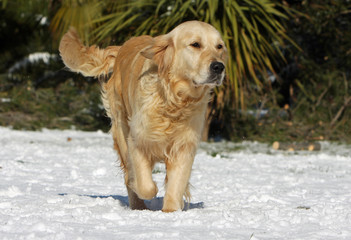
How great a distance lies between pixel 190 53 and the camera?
4.07 metres

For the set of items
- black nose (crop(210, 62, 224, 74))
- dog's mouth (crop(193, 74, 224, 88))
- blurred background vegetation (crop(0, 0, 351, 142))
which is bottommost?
blurred background vegetation (crop(0, 0, 351, 142))

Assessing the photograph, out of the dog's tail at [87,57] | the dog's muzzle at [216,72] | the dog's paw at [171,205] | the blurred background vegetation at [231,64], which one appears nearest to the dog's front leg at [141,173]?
the dog's paw at [171,205]

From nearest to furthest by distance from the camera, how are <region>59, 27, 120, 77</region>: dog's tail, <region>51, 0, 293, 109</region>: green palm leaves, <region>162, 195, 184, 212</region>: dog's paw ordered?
<region>162, 195, 184, 212</region>: dog's paw < <region>59, 27, 120, 77</region>: dog's tail < <region>51, 0, 293, 109</region>: green palm leaves

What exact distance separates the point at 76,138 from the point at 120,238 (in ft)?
22.9

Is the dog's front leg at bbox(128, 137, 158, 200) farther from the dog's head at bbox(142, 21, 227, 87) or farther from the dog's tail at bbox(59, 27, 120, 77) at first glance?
the dog's tail at bbox(59, 27, 120, 77)

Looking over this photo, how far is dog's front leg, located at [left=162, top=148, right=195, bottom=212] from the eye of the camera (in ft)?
13.4

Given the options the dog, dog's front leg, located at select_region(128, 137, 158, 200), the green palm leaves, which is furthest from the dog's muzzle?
the green palm leaves

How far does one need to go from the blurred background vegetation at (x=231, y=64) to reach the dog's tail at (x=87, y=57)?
4.05 metres

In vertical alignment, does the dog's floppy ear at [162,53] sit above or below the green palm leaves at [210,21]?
above

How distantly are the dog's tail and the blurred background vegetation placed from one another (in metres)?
4.05

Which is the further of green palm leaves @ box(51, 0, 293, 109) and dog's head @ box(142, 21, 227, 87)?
green palm leaves @ box(51, 0, 293, 109)

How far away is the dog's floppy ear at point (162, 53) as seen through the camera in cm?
411

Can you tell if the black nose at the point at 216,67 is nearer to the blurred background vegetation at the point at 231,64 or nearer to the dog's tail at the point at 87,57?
the dog's tail at the point at 87,57

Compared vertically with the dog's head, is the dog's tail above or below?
below
